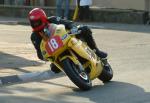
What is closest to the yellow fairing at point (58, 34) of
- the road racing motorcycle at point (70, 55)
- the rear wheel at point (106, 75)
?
the road racing motorcycle at point (70, 55)

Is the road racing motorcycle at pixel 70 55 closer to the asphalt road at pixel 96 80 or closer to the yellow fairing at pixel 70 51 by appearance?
the yellow fairing at pixel 70 51

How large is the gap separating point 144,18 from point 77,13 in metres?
2.53

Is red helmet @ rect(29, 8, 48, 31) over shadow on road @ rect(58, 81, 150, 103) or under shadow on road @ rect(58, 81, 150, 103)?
over

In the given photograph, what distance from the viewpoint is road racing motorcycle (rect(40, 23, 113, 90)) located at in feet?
31.5

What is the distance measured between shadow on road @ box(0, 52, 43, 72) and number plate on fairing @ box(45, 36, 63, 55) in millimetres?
2125

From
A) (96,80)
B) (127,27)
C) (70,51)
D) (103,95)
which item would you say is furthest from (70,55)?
(127,27)

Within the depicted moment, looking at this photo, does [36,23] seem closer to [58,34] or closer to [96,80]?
[58,34]

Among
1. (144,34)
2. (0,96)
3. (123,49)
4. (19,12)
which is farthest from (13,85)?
(19,12)

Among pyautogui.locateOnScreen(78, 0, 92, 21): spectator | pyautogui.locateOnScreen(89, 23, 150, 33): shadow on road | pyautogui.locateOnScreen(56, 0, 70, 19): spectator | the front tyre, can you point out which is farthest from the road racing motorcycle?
pyautogui.locateOnScreen(56, 0, 70, 19): spectator

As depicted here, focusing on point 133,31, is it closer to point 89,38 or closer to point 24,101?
point 89,38

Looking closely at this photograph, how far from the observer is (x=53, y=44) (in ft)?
31.9

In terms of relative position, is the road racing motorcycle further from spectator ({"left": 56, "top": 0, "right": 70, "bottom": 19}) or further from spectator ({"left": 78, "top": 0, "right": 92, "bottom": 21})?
spectator ({"left": 56, "top": 0, "right": 70, "bottom": 19})

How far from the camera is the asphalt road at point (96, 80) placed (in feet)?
30.3

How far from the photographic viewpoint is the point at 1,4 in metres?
26.8
